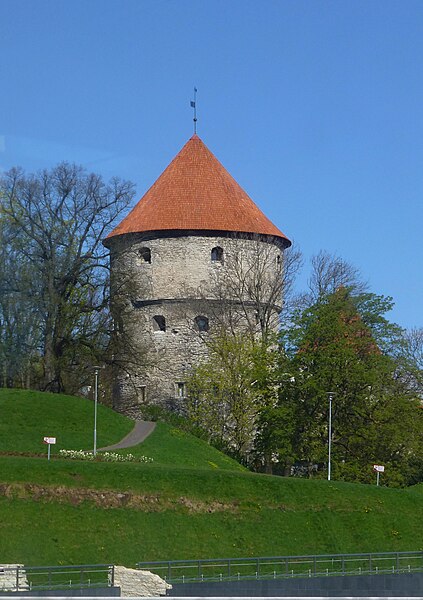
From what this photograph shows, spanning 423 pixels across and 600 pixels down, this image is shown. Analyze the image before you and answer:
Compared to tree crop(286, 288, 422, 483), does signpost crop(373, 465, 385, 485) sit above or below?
below

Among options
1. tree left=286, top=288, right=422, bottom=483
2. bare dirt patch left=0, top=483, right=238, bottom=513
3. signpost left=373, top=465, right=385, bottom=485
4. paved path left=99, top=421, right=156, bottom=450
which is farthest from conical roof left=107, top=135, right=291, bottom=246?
bare dirt patch left=0, top=483, right=238, bottom=513

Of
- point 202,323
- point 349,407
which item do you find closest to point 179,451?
point 349,407

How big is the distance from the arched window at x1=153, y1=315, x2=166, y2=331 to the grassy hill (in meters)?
25.8

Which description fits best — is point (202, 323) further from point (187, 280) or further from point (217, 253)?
point (217, 253)

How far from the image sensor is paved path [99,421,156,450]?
57500 mm

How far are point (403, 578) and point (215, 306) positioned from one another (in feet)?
129

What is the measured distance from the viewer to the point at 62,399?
203 feet

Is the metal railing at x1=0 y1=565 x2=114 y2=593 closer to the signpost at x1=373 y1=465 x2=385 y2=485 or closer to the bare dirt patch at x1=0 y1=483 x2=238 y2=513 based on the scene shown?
the bare dirt patch at x1=0 y1=483 x2=238 y2=513

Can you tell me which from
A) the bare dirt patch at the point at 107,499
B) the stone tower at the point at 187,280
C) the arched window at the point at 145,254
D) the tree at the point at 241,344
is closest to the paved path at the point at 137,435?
the tree at the point at 241,344

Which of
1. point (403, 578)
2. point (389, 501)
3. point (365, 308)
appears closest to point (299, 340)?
point (365, 308)

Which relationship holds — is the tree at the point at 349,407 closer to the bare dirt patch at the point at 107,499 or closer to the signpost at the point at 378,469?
the signpost at the point at 378,469

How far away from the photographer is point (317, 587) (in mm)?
37344

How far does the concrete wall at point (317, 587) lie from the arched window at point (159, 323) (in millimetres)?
40586

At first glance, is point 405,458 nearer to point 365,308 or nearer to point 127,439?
point 365,308
